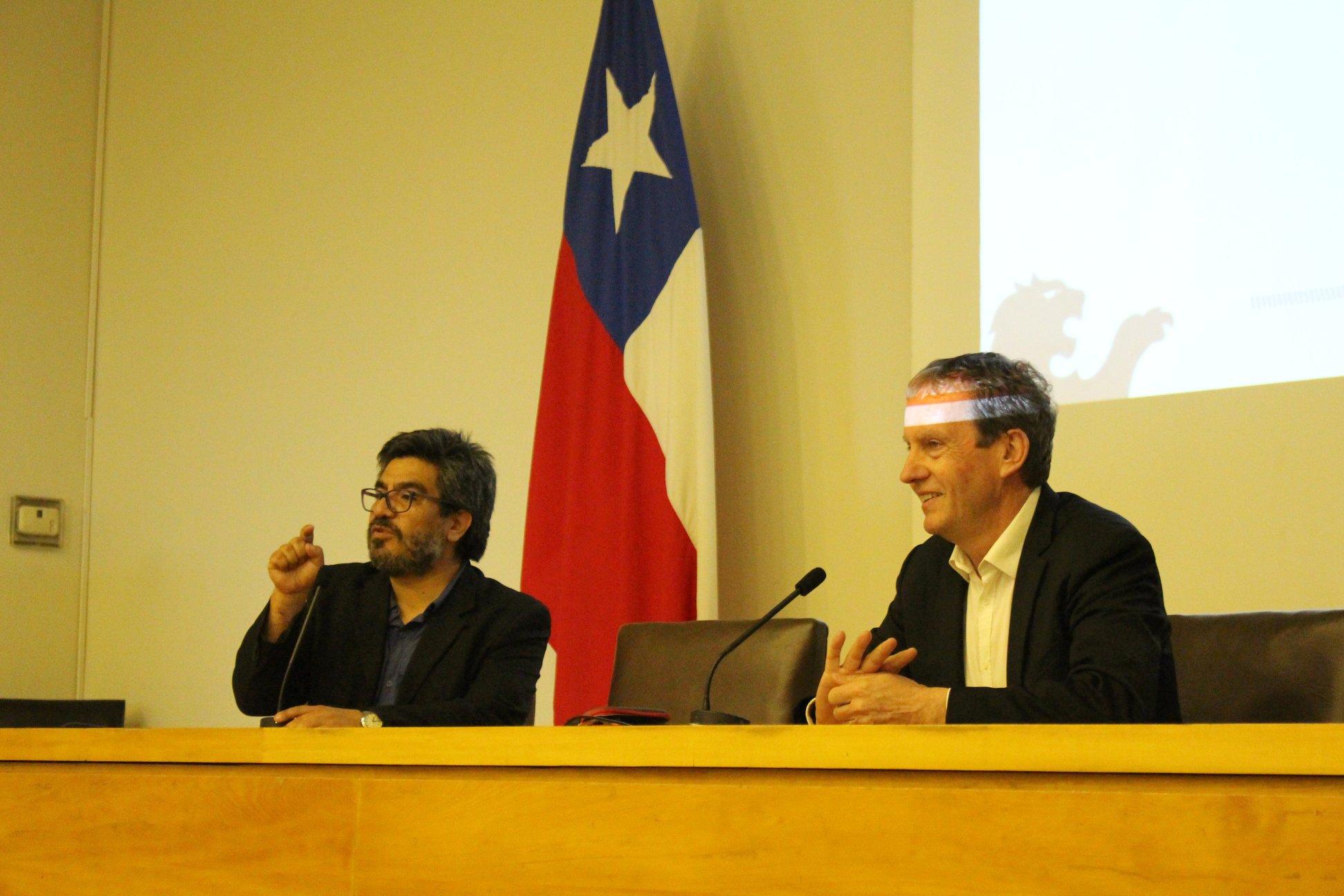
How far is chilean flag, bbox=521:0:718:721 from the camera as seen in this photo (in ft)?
10.5

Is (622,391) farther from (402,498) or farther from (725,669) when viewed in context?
(725,669)

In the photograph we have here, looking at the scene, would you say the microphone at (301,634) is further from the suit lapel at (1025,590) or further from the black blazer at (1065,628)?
the suit lapel at (1025,590)

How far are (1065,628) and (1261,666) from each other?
10.7 inches

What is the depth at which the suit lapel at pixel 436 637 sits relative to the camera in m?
2.54

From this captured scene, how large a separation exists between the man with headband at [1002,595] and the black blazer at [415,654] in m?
0.67

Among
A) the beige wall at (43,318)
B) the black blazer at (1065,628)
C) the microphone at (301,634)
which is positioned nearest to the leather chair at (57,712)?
the beige wall at (43,318)

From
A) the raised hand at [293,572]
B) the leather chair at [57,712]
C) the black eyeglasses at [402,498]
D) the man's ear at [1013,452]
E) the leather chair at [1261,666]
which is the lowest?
the leather chair at [57,712]

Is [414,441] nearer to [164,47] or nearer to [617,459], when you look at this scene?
[617,459]

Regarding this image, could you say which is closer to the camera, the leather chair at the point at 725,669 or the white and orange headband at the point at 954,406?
the white and orange headband at the point at 954,406

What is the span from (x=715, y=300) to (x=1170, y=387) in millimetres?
1236

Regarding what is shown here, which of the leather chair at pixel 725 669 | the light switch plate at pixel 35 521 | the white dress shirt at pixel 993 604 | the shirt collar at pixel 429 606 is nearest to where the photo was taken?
the white dress shirt at pixel 993 604

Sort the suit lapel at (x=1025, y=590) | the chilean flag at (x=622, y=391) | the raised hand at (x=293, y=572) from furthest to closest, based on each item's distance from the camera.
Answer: the chilean flag at (x=622, y=391) → the raised hand at (x=293, y=572) → the suit lapel at (x=1025, y=590)

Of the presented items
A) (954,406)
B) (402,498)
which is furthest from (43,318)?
(954,406)

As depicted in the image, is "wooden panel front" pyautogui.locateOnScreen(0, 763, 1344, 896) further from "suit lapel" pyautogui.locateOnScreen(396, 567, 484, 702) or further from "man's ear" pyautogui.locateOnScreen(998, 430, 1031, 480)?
"man's ear" pyautogui.locateOnScreen(998, 430, 1031, 480)
